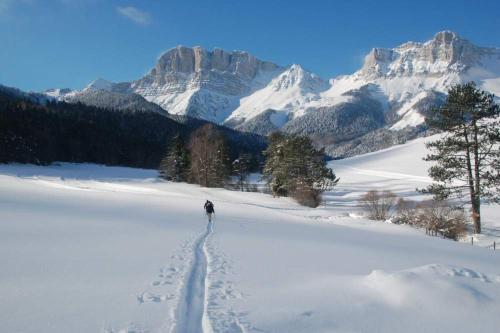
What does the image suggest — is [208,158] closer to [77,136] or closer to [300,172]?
[300,172]

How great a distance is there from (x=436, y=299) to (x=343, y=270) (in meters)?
2.87

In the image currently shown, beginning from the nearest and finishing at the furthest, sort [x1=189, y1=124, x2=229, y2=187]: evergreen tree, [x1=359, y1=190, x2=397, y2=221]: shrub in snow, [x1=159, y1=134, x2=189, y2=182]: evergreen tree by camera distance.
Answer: [x1=359, y1=190, x2=397, y2=221]: shrub in snow
[x1=189, y1=124, x2=229, y2=187]: evergreen tree
[x1=159, y1=134, x2=189, y2=182]: evergreen tree

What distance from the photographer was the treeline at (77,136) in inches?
2785

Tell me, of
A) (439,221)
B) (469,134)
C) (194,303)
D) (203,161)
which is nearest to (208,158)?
(203,161)

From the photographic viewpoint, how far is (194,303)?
690 centimetres

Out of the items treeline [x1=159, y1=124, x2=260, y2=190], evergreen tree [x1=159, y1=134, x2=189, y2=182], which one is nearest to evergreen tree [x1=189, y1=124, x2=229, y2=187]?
treeline [x1=159, y1=124, x2=260, y2=190]

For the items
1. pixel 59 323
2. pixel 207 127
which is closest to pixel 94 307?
pixel 59 323

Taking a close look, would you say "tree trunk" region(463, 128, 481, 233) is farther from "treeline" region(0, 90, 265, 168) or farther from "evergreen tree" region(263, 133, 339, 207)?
"treeline" region(0, 90, 265, 168)

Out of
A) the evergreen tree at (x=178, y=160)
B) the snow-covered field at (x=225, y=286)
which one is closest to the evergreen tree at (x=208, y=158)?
the evergreen tree at (x=178, y=160)

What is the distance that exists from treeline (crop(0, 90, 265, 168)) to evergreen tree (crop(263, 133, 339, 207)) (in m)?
16.1

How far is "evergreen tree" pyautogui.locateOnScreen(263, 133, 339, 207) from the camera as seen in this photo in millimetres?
42656

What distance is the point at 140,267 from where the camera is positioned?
29.6 ft

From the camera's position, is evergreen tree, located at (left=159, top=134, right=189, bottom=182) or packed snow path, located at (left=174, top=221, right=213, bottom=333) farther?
evergreen tree, located at (left=159, top=134, right=189, bottom=182)

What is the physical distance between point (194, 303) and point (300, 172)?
126 feet
